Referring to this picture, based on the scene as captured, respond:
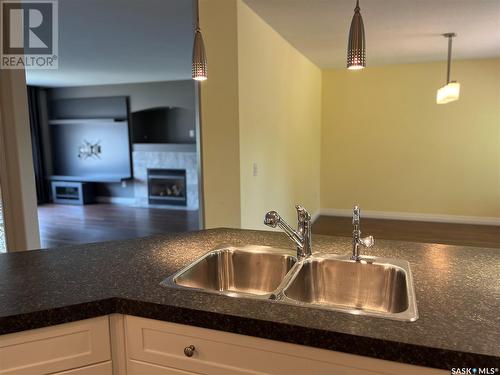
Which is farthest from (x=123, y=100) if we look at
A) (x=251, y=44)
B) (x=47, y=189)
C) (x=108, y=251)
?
(x=108, y=251)

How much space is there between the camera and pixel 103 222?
6395 mm

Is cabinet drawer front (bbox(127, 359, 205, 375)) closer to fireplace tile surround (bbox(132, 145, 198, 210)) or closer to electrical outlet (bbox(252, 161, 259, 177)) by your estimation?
electrical outlet (bbox(252, 161, 259, 177))

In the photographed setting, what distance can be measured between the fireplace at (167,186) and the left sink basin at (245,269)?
588cm

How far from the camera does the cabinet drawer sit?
106 cm

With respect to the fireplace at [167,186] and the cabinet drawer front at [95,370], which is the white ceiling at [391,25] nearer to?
the cabinet drawer front at [95,370]

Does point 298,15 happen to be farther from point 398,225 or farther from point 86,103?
point 86,103

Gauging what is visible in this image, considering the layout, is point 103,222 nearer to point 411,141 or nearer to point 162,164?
point 162,164

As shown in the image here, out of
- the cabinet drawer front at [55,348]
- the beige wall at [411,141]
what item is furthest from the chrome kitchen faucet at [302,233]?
the beige wall at [411,141]

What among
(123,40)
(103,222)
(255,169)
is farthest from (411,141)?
(103,222)

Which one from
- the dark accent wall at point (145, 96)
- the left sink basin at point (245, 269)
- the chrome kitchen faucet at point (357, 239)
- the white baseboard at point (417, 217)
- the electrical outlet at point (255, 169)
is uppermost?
the dark accent wall at point (145, 96)

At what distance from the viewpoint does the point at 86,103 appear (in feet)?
26.7

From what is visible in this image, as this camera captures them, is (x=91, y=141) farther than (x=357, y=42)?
Yes

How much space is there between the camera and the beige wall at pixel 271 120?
3078mm

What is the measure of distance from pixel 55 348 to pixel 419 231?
516 cm
